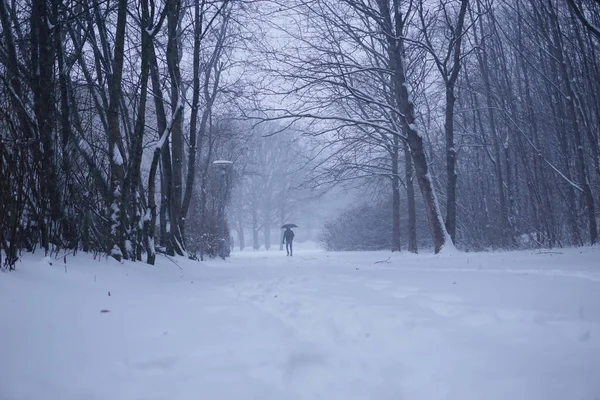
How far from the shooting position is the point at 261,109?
880cm

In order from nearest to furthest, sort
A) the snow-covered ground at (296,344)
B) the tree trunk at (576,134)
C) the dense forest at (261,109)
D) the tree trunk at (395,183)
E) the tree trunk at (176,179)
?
1. the snow-covered ground at (296,344)
2. the dense forest at (261,109)
3. the tree trunk at (176,179)
4. the tree trunk at (576,134)
5. the tree trunk at (395,183)

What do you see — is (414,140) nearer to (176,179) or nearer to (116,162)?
(176,179)

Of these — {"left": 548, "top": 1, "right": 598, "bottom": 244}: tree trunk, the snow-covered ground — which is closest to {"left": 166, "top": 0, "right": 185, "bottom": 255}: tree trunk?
the snow-covered ground

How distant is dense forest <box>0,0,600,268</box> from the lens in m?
4.38

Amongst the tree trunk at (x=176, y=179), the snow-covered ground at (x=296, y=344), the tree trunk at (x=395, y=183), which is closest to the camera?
the snow-covered ground at (x=296, y=344)

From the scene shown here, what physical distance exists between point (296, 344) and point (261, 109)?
7.37 m

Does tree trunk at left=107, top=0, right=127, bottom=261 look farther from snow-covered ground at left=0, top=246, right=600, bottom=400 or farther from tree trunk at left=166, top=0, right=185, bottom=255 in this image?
tree trunk at left=166, top=0, right=185, bottom=255

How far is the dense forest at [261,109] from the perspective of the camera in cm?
438

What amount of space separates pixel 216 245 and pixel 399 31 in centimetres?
1031

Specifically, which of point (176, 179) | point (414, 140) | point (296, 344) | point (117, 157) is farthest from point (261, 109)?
point (296, 344)

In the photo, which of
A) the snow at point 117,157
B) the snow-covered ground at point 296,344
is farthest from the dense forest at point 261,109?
the snow-covered ground at point 296,344

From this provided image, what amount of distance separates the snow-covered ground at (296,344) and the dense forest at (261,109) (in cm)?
106

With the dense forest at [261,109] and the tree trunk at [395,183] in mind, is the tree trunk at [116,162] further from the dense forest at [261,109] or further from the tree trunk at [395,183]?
the tree trunk at [395,183]

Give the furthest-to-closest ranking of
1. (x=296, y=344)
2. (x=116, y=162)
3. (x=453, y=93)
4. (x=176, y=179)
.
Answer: (x=453, y=93) → (x=176, y=179) → (x=116, y=162) → (x=296, y=344)
